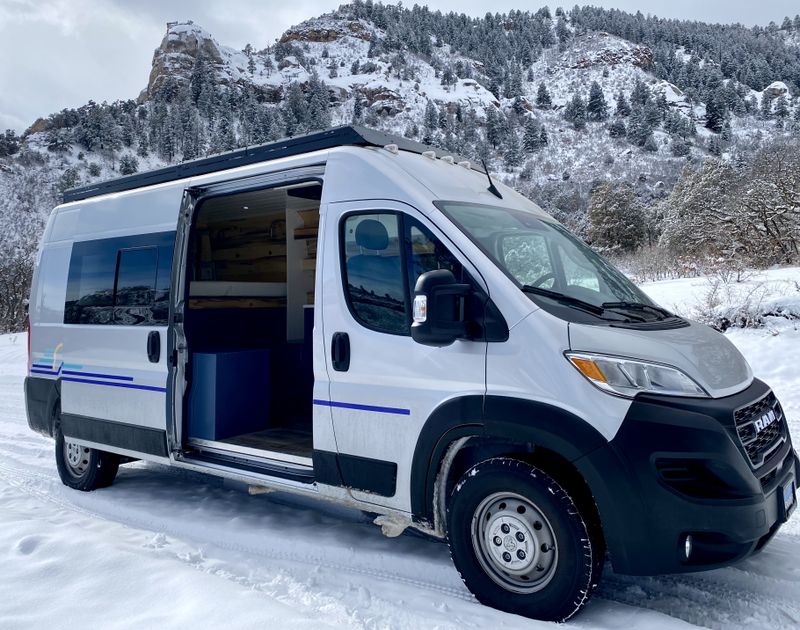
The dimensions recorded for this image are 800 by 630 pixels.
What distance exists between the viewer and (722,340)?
10.8ft

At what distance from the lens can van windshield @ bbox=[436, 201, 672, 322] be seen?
3.07 meters

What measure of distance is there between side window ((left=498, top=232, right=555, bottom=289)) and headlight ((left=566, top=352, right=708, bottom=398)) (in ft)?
1.86

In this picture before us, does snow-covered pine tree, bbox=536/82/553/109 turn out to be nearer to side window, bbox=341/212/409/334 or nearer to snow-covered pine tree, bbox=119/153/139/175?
snow-covered pine tree, bbox=119/153/139/175

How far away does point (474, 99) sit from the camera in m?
77.7

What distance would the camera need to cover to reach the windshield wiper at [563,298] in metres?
2.98

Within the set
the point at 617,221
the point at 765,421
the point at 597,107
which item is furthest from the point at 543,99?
the point at 765,421

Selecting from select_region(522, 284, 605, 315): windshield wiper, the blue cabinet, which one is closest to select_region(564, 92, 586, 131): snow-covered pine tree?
the blue cabinet

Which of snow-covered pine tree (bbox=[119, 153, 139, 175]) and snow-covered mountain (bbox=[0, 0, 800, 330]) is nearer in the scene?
snow-covered pine tree (bbox=[119, 153, 139, 175])

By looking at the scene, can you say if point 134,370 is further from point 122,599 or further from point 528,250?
point 528,250

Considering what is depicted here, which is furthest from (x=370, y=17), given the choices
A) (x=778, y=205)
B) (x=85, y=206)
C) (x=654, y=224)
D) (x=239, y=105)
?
(x=85, y=206)

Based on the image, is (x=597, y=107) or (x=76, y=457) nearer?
(x=76, y=457)

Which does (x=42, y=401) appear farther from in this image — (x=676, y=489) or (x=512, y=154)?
(x=512, y=154)

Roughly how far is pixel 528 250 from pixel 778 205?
13581mm

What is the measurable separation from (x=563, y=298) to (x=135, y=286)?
11.1 feet
